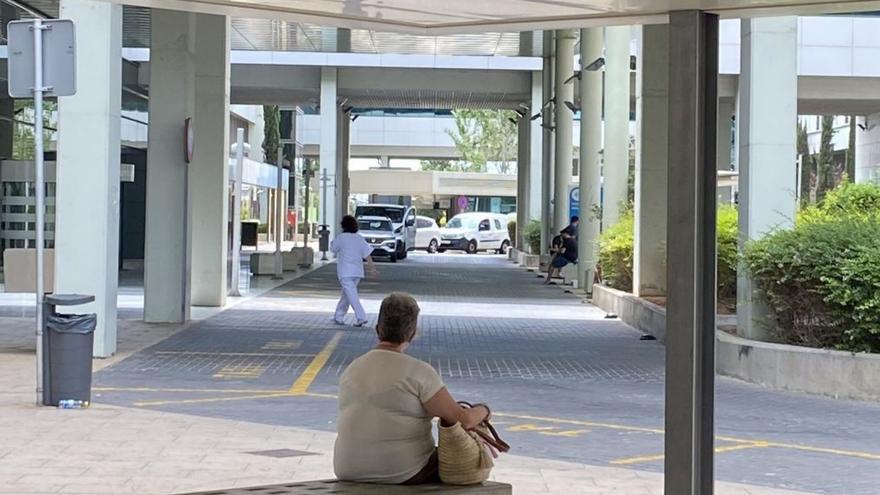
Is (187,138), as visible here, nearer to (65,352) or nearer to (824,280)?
(65,352)

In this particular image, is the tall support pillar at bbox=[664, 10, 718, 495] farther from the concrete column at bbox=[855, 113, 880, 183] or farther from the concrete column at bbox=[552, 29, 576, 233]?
the concrete column at bbox=[855, 113, 880, 183]

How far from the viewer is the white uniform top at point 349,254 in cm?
1934

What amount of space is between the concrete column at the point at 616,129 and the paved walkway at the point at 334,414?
9.64 m

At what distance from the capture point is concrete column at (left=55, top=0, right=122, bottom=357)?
14203 millimetres

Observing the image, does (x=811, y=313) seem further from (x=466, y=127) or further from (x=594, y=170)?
(x=466, y=127)

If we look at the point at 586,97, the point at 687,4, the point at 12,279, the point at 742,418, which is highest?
the point at 586,97

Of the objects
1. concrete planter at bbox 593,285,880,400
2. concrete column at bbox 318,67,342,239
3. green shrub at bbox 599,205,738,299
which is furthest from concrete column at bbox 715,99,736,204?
concrete planter at bbox 593,285,880,400

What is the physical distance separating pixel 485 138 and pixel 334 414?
84.8 m

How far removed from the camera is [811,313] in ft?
44.9

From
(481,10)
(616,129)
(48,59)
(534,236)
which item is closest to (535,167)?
(534,236)

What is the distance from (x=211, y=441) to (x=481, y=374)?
509cm

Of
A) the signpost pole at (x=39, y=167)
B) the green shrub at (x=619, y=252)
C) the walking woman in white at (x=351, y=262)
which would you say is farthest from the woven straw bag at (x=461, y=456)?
the green shrub at (x=619, y=252)

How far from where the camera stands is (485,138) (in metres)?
95.3

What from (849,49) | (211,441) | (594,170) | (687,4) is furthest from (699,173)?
(849,49)
